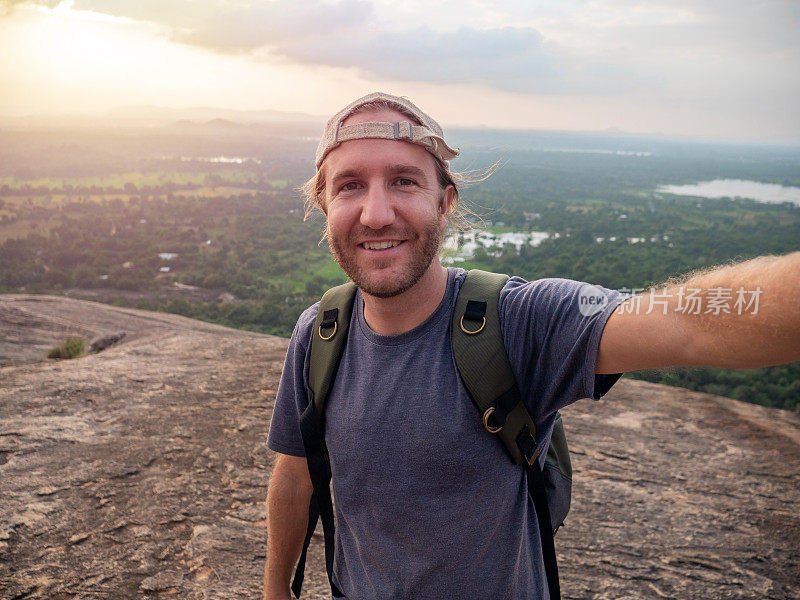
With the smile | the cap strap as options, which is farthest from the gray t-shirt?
the cap strap

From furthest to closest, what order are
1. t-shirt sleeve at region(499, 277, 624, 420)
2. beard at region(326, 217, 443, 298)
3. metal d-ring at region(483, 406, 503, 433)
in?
beard at region(326, 217, 443, 298), metal d-ring at region(483, 406, 503, 433), t-shirt sleeve at region(499, 277, 624, 420)

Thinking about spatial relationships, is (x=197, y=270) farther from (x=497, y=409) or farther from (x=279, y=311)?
(x=497, y=409)

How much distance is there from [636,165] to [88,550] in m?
165

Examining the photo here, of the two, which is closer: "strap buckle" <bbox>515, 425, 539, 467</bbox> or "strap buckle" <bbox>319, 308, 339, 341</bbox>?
"strap buckle" <bbox>515, 425, 539, 467</bbox>

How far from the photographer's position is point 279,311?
92.3ft

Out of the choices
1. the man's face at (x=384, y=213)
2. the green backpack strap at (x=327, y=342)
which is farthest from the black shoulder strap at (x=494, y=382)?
the green backpack strap at (x=327, y=342)

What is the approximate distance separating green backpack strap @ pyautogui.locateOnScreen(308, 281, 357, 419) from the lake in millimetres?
92925

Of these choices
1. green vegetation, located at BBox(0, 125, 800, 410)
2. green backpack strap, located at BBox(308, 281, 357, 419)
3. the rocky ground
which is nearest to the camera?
green backpack strap, located at BBox(308, 281, 357, 419)

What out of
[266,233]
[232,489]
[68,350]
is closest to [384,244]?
[232,489]

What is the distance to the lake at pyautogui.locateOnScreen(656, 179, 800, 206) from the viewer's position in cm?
→ 8500

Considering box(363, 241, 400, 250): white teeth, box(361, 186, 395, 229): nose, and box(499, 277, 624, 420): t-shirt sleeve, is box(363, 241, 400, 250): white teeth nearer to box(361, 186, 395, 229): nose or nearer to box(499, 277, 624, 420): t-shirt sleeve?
box(361, 186, 395, 229): nose

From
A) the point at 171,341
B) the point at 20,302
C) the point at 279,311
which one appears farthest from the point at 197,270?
the point at 171,341

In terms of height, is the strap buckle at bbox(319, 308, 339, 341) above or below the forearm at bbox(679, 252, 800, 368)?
below

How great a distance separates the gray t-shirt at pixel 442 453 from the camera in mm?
1546
